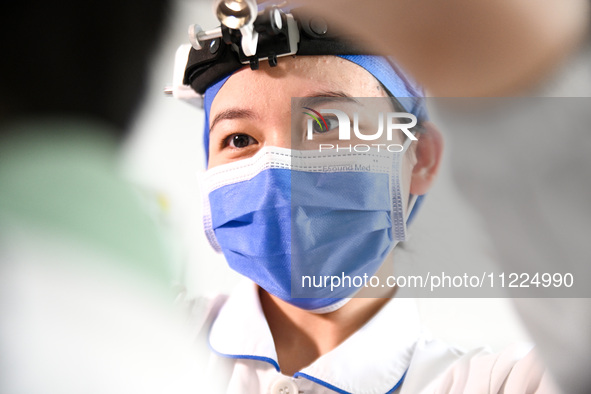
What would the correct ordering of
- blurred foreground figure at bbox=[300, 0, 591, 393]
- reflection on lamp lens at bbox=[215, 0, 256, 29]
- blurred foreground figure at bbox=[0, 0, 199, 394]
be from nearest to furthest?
blurred foreground figure at bbox=[300, 0, 591, 393]
reflection on lamp lens at bbox=[215, 0, 256, 29]
blurred foreground figure at bbox=[0, 0, 199, 394]

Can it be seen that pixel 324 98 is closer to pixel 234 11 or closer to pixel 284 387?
pixel 234 11

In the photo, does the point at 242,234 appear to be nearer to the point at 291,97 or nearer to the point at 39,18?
the point at 291,97

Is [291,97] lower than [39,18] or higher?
lower

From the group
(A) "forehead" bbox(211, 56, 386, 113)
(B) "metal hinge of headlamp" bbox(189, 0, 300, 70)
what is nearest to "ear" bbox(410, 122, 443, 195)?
(A) "forehead" bbox(211, 56, 386, 113)

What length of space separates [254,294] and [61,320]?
1.36 feet

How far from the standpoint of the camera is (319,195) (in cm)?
77

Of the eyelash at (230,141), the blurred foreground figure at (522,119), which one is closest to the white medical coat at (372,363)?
the blurred foreground figure at (522,119)

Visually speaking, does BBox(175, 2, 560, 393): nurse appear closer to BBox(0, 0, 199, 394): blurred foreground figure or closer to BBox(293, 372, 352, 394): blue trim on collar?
BBox(293, 372, 352, 394): blue trim on collar

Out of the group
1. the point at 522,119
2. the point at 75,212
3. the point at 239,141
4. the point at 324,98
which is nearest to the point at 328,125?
the point at 324,98

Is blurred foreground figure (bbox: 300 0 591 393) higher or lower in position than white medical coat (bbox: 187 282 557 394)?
higher

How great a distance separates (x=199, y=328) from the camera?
0.94 meters

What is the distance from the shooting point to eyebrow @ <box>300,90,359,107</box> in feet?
2.56

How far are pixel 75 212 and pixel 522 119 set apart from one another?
0.87m

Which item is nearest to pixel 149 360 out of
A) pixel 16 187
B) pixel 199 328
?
pixel 199 328
